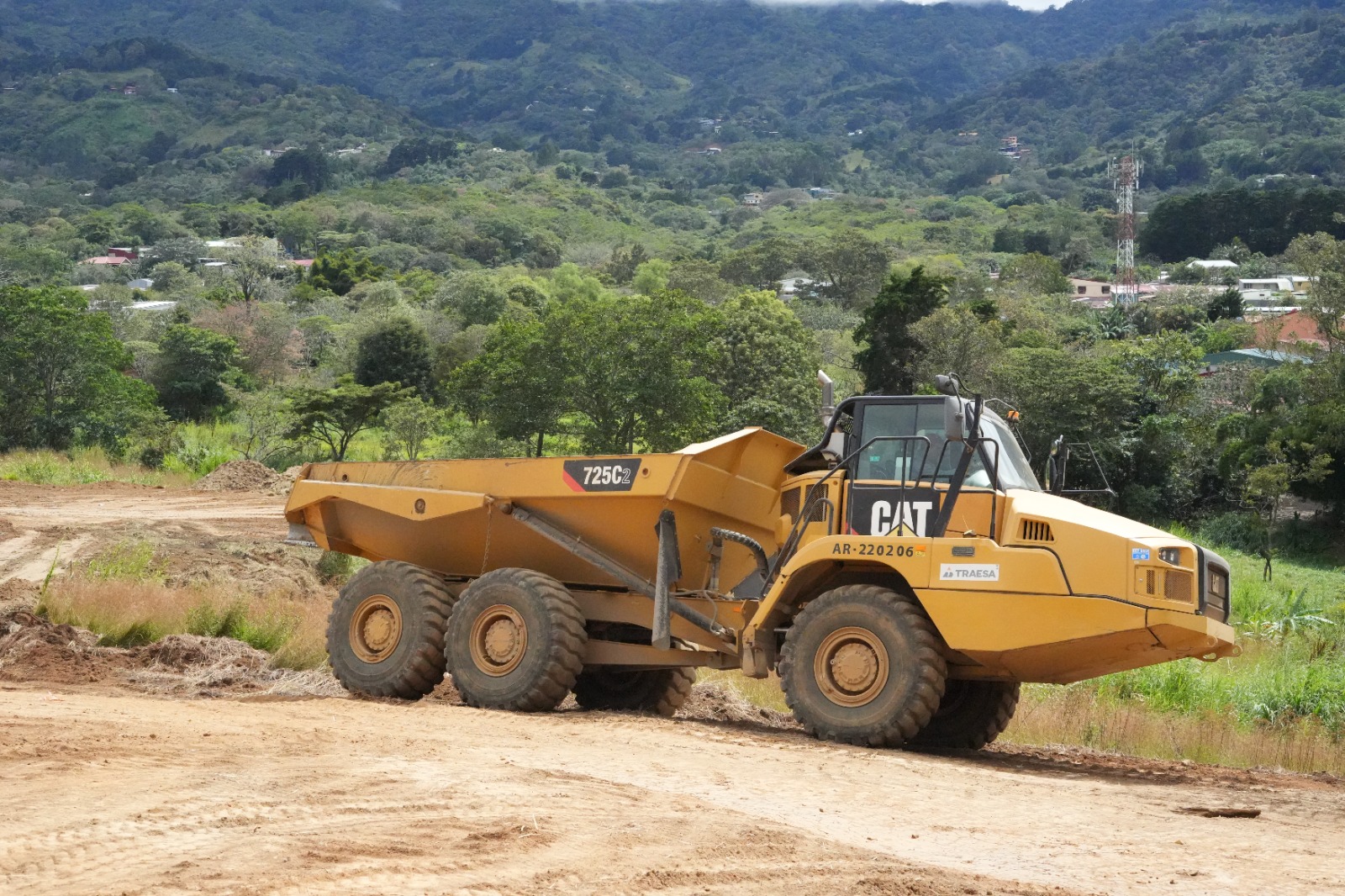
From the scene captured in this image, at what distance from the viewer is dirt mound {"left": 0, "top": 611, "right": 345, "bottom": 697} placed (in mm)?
13297

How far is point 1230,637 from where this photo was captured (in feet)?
34.3

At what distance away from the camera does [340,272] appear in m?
106

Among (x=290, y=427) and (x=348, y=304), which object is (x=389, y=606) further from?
(x=348, y=304)

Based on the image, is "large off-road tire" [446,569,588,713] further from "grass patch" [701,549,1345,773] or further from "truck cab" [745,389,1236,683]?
"grass patch" [701,549,1345,773]

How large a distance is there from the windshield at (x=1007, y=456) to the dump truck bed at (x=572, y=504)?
187 cm

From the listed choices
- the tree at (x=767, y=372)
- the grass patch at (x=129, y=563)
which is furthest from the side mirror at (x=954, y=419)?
the tree at (x=767, y=372)

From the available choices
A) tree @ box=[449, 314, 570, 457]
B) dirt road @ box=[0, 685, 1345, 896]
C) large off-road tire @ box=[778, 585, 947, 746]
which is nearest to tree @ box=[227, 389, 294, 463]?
tree @ box=[449, 314, 570, 457]

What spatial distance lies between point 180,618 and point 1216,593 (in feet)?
34.7

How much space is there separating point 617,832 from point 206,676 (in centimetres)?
747

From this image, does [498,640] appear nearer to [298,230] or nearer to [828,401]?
[828,401]

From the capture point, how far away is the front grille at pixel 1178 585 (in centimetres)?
1001

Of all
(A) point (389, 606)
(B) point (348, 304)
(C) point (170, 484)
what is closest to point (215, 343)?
(C) point (170, 484)

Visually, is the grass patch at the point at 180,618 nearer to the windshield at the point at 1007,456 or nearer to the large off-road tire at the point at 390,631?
the large off-road tire at the point at 390,631

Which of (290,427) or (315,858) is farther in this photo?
(290,427)
